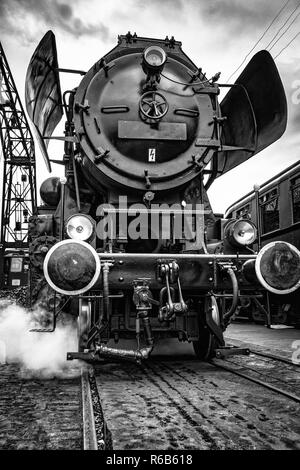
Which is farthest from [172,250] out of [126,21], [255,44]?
[255,44]

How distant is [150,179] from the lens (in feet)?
12.9

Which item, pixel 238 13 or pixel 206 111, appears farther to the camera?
pixel 238 13

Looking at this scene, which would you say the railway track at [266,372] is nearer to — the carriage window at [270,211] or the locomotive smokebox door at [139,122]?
the locomotive smokebox door at [139,122]

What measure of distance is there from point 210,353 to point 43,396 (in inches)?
80.6

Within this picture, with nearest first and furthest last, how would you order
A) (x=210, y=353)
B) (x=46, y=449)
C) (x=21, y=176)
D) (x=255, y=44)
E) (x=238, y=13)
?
(x=46, y=449)
(x=210, y=353)
(x=238, y=13)
(x=255, y=44)
(x=21, y=176)

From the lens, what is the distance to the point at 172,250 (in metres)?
4.12

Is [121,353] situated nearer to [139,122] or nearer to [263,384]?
[263,384]

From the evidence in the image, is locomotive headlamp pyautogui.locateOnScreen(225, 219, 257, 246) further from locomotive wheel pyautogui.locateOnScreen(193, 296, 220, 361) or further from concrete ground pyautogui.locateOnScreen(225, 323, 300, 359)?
concrete ground pyautogui.locateOnScreen(225, 323, 300, 359)

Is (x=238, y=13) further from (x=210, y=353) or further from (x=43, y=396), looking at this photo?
(x=43, y=396)

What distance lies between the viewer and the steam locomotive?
363 centimetres

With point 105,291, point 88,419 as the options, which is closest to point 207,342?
point 105,291

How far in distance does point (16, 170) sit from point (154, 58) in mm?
24485

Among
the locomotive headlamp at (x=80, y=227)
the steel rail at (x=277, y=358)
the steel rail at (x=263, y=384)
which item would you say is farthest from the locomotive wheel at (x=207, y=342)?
the locomotive headlamp at (x=80, y=227)

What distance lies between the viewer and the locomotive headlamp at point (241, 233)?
12.8 feet
